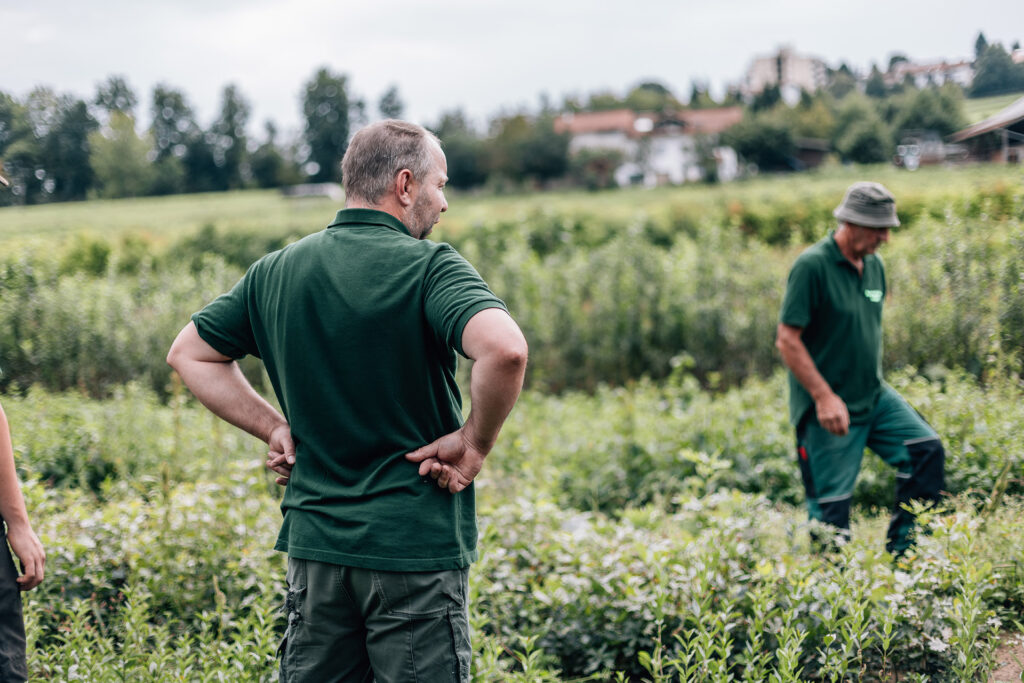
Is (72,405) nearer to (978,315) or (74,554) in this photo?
(74,554)

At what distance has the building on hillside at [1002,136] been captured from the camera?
4.87 metres

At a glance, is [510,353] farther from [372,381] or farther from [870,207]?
[870,207]

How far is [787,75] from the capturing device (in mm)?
17219

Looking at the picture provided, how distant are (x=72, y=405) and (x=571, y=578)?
606cm

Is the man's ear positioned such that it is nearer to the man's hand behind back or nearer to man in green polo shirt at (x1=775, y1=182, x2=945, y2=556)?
the man's hand behind back

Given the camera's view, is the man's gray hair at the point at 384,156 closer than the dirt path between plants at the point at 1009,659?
Yes

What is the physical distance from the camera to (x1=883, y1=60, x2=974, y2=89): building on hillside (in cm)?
585

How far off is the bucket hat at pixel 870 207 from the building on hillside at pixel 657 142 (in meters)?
45.0

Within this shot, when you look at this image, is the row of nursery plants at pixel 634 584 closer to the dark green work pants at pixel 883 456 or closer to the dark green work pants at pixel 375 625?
the dark green work pants at pixel 883 456

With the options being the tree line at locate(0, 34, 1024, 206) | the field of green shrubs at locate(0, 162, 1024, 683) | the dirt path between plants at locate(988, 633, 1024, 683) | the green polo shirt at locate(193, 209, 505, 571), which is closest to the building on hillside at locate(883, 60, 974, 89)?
the tree line at locate(0, 34, 1024, 206)

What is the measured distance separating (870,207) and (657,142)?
201 ft

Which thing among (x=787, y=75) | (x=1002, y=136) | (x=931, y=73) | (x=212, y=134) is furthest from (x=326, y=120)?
(x=1002, y=136)

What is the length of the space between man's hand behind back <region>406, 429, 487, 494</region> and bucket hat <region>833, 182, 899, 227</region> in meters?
2.92

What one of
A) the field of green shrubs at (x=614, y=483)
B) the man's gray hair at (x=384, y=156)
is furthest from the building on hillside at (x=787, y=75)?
the man's gray hair at (x=384, y=156)
